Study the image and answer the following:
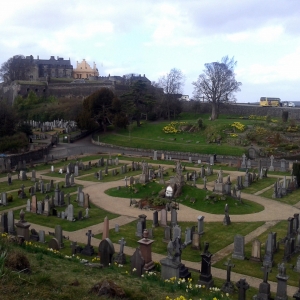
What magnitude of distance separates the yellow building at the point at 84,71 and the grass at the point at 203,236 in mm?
96646

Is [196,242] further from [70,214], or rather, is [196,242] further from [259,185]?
[259,185]

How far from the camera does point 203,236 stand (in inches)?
722

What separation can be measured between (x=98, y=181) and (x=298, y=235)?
18.6m

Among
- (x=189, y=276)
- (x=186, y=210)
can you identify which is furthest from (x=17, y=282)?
(x=186, y=210)

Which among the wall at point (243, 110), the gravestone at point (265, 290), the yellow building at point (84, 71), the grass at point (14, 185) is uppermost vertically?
the yellow building at point (84, 71)

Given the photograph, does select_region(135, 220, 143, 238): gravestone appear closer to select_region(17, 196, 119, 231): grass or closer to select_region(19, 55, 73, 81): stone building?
select_region(17, 196, 119, 231): grass

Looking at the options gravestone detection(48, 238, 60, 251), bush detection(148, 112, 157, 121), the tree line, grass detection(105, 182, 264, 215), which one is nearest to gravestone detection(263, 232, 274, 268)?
grass detection(105, 182, 264, 215)

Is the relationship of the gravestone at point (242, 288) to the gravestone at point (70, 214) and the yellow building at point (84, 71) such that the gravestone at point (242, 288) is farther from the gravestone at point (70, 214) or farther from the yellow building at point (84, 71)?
the yellow building at point (84, 71)

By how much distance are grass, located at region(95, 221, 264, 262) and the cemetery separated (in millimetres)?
47

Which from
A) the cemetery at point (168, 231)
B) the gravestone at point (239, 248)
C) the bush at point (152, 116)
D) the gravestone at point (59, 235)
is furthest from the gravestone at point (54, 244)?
the bush at point (152, 116)

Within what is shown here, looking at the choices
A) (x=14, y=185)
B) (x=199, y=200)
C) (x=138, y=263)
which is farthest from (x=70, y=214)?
(x=14, y=185)

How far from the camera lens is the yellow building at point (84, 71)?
11156 centimetres

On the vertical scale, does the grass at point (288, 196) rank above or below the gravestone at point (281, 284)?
below

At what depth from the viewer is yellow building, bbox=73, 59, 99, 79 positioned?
111562mm
